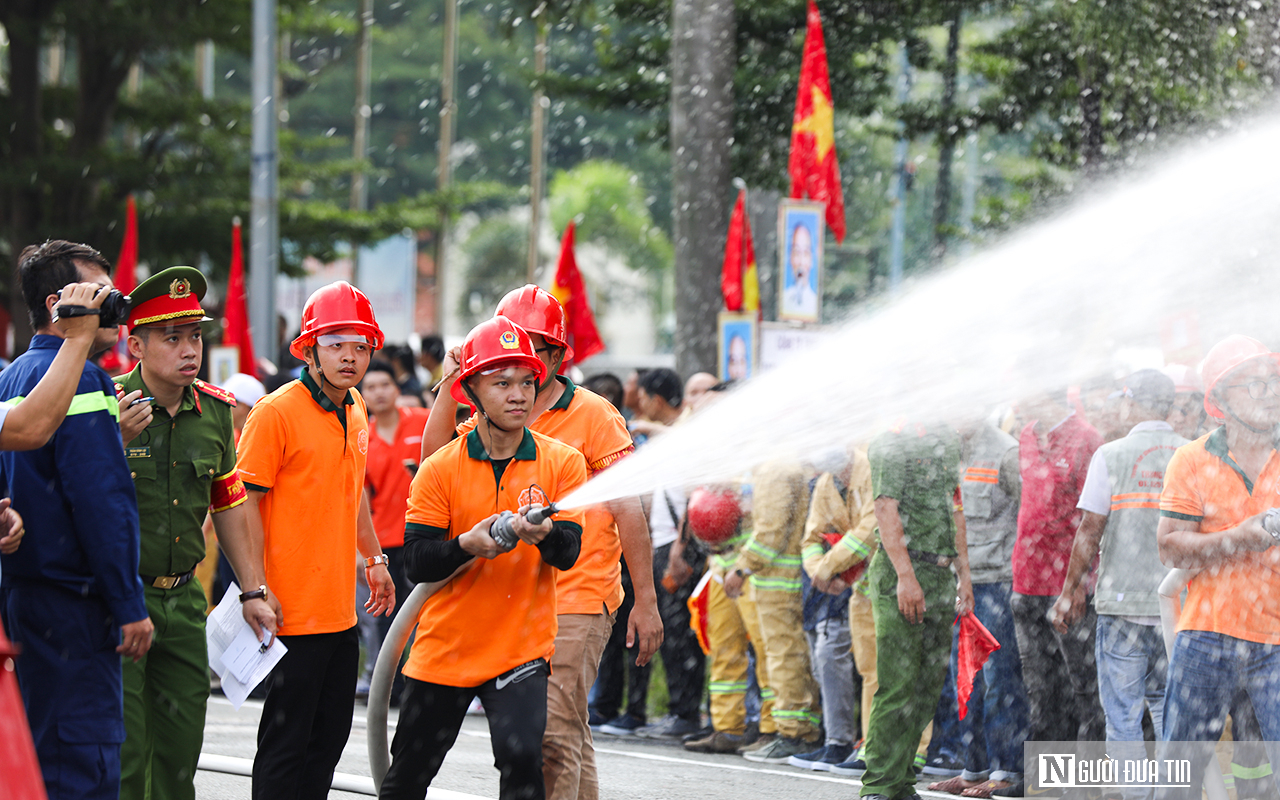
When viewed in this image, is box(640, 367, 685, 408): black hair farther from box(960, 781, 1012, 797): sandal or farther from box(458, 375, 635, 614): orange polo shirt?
box(458, 375, 635, 614): orange polo shirt

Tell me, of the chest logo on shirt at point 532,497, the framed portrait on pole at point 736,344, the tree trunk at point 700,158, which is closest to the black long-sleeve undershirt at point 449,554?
the chest logo on shirt at point 532,497

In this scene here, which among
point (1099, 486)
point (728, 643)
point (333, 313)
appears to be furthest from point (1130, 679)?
point (333, 313)

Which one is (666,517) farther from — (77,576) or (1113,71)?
(1113,71)

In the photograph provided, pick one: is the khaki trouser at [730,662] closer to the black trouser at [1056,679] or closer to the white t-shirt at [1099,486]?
the black trouser at [1056,679]

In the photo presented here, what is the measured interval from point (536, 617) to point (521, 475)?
0.46m

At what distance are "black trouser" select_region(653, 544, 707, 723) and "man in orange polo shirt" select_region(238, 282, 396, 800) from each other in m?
3.68

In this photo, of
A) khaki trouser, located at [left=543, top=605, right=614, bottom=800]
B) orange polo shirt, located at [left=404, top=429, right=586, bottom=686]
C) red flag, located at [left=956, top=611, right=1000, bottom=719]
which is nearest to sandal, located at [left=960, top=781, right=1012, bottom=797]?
red flag, located at [left=956, top=611, right=1000, bottom=719]

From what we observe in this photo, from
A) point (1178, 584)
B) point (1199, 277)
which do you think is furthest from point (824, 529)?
point (1199, 277)

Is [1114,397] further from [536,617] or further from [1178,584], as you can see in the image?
[536,617]

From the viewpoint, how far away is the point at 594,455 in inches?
211

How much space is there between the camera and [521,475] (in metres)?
4.57

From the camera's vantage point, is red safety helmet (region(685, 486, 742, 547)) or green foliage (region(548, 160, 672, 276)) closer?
red safety helmet (region(685, 486, 742, 547))

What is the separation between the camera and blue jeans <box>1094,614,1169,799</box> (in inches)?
244

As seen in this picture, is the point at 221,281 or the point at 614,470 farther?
the point at 221,281
